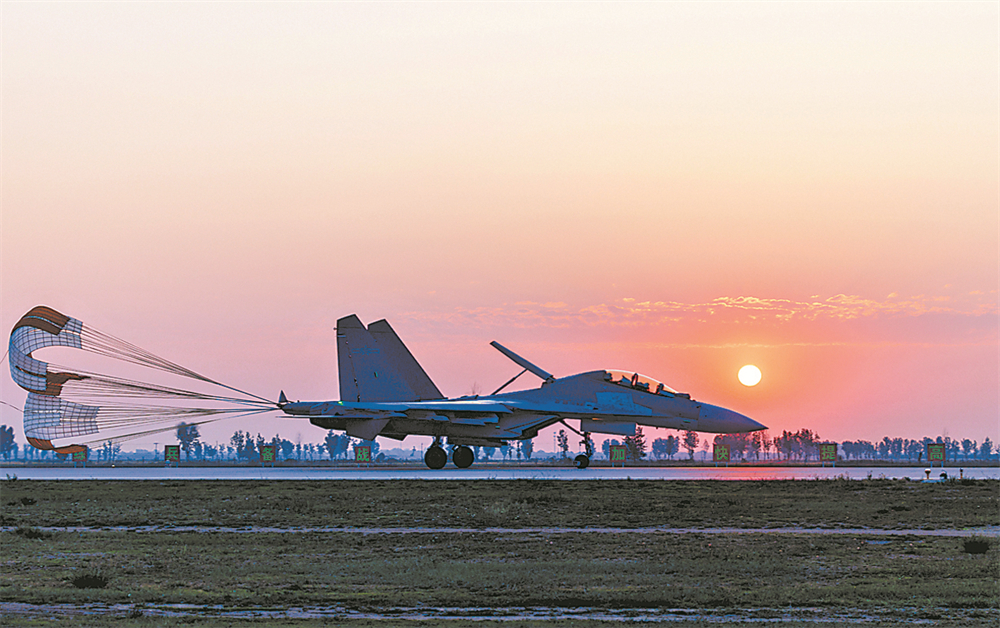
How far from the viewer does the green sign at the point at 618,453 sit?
62266 millimetres

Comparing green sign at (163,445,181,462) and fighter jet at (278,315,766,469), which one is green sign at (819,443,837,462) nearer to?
fighter jet at (278,315,766,469)

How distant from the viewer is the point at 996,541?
19.5m

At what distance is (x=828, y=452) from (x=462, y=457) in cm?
2619

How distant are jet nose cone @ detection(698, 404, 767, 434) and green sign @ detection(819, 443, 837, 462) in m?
18.4

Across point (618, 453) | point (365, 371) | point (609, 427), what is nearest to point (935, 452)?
point (618, 453)

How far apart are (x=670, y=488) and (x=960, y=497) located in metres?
7.65

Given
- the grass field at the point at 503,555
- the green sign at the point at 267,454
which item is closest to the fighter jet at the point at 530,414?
the grass field at the point at 503,555

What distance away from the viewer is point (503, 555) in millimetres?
17797

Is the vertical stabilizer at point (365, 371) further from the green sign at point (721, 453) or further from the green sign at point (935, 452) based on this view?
the green sign at point (935, 452)

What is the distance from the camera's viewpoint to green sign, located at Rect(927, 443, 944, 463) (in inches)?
2240

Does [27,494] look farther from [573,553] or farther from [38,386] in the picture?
[573,553]

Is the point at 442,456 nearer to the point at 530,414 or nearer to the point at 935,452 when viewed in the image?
the point at 530,414

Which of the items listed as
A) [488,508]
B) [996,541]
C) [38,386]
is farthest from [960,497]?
[38,386]

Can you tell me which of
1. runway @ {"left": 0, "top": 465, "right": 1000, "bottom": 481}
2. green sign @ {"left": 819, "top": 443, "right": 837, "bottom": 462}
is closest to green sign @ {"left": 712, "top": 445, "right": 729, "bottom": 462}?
green sign @ {"left": 819, "top": 443, "right": 837, "bottom": 462}
